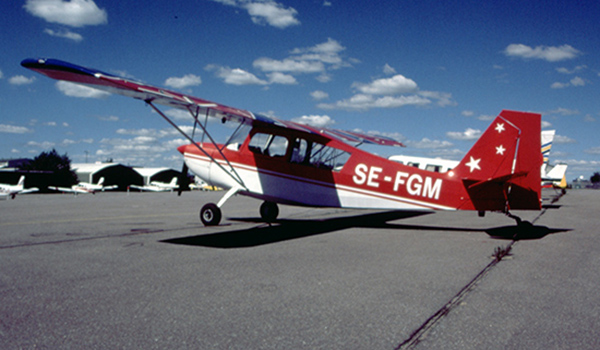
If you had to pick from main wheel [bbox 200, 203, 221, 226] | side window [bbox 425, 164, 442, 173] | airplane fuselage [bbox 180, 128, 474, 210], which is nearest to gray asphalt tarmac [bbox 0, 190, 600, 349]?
airplane fuselage [bbox 180, 128, 474, 210]

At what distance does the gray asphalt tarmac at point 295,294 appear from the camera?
10.1 feet

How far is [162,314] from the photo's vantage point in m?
3.57

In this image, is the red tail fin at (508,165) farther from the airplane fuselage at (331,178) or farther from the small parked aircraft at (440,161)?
the small parked aircraft at (440,161)

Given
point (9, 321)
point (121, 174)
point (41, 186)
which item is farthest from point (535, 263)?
point (121, 174)

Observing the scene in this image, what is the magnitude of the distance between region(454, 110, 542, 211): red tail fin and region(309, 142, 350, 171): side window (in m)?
2.80

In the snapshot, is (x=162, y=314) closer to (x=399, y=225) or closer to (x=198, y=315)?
(x=198, y=315)

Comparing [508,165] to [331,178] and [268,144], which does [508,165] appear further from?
[268,144]

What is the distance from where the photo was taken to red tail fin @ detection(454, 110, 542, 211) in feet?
28.5

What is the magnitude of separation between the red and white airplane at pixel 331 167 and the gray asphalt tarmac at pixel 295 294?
1.37 metres

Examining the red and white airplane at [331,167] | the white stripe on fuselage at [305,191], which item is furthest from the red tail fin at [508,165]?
the white stripe on fuselage at [305,191]

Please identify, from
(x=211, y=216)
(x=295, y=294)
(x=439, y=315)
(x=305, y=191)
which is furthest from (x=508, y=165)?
(x=211, y=216)

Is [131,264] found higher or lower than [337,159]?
lower

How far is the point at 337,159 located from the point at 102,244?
17.8ft

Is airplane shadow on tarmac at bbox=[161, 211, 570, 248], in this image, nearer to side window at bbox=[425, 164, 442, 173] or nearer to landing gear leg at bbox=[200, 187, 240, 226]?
landing gear leg at bbox=[200, 187, 240, 226]
